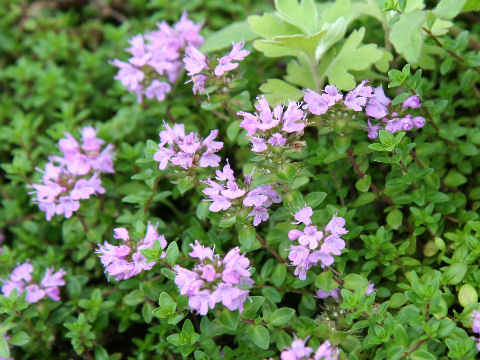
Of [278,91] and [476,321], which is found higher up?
[278,91]

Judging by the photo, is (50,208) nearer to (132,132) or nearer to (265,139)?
(132,132)

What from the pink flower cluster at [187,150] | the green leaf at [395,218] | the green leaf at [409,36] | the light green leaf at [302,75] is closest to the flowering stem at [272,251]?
the pink flower cluster at [187,150]

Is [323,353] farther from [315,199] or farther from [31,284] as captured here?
[31,284]

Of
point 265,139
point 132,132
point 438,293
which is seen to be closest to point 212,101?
point 265,139

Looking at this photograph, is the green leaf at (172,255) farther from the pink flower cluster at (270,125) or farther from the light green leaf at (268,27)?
the light green leaf at (268,27)

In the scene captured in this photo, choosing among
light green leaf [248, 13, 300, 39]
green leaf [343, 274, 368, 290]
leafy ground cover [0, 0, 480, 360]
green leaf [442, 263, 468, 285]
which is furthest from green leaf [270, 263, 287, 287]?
light green leaf [248, 13, 300, 39]

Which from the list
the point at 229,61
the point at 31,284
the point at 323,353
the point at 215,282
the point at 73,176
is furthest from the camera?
the point at 73,176

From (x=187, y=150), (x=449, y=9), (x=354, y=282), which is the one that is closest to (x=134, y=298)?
(x=187, y=150)
